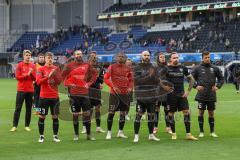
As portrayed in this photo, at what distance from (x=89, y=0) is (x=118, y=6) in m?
6.39

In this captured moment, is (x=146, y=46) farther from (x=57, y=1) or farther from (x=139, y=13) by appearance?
(x=57, y=1)

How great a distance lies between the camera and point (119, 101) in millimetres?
13531

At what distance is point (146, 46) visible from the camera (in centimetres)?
5612

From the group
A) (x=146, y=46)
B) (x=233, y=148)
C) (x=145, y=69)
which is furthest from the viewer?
(x=146, y=46)

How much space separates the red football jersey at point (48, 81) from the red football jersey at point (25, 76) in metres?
2.16

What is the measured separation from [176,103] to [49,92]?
2.96m

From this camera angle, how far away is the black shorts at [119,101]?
13.5 m

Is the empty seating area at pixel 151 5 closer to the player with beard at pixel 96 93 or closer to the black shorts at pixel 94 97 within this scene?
the player with beard at pixel 96 93

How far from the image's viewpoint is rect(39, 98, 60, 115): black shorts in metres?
13.0

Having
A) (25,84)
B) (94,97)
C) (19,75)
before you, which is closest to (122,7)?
(25,84)

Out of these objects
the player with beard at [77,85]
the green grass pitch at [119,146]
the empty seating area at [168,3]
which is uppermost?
the empty seating area at [168,3]

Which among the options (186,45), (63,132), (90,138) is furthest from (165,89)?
(186,45)

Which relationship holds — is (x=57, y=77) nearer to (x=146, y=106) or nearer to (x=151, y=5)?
(x=146, y=106)

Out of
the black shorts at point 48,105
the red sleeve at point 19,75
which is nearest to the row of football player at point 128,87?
the black shorts at point 48,105
